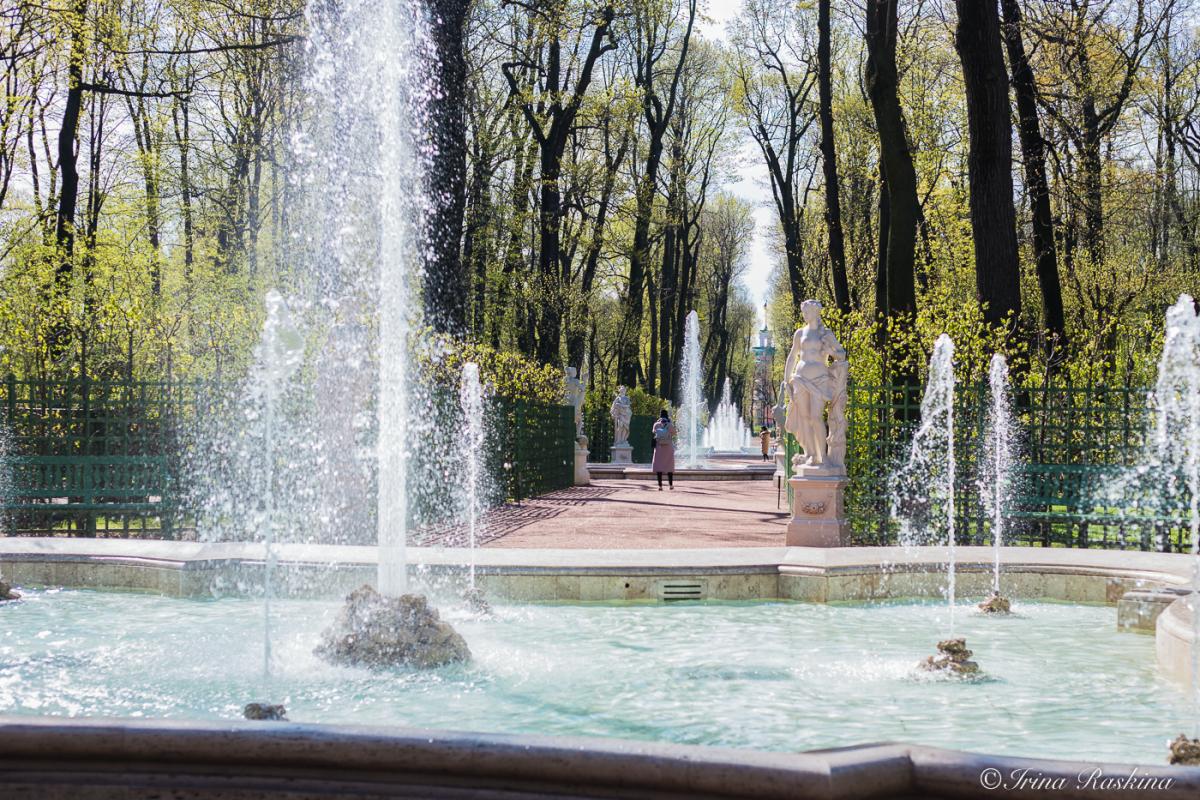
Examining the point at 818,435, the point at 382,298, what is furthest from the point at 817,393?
the point at 382,298

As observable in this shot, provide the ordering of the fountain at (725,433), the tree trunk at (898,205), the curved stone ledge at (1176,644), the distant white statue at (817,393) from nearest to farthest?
1. the curved stone ledge at (1176,644)
2. the distant white statue at (817,393)
3. the tree trunk at (898,205)
4. the fountain at (725,433)

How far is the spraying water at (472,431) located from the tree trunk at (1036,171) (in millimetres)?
8730

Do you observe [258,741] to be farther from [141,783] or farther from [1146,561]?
[1146,561]

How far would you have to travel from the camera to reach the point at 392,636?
7.04 metres

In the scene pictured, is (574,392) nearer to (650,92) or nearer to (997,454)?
(650,92)

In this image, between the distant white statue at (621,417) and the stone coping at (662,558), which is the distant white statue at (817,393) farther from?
the distant white statue at (621,417)

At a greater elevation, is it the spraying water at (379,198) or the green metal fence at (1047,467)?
the spraying water at (379,198)

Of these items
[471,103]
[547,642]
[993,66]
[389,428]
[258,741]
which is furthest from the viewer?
[471,103]

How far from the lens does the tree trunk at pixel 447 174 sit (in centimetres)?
1559

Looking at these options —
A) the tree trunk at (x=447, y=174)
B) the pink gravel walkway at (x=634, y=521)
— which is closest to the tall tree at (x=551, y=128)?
the pink gravel walkway at (x=634, y=521)

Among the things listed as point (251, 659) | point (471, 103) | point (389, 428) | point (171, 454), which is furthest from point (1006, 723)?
point (471, 103)

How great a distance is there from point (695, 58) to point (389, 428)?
1446 inches

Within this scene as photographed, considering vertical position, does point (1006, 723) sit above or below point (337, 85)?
below

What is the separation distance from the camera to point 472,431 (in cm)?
1678
